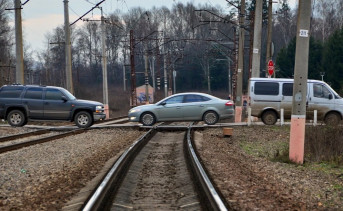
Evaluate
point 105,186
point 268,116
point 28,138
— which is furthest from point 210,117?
point 105,186

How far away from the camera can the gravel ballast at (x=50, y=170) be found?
8.05 m

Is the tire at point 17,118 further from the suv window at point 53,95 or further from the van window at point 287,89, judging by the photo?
the van window at point 287,89

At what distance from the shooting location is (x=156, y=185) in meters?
9.43

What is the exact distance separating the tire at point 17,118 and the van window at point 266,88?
10.3 m

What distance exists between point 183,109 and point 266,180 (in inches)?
555

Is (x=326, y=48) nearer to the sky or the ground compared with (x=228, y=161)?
nearer to the sky

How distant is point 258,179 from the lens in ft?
32.4

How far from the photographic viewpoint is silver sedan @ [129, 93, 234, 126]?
23859mm

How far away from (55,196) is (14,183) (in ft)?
5.36

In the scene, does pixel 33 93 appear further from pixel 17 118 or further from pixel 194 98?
pixel 194 98

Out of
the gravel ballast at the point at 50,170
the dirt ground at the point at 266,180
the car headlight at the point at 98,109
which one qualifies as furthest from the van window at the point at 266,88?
the gravel ballast at the point at 50,170

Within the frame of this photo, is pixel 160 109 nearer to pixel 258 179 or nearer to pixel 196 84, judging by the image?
pixel 258 179

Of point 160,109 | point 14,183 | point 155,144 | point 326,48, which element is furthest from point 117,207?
point 326,48

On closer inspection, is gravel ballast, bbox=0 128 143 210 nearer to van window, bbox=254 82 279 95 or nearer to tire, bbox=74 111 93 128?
tire, bbox=74 111 93 128
